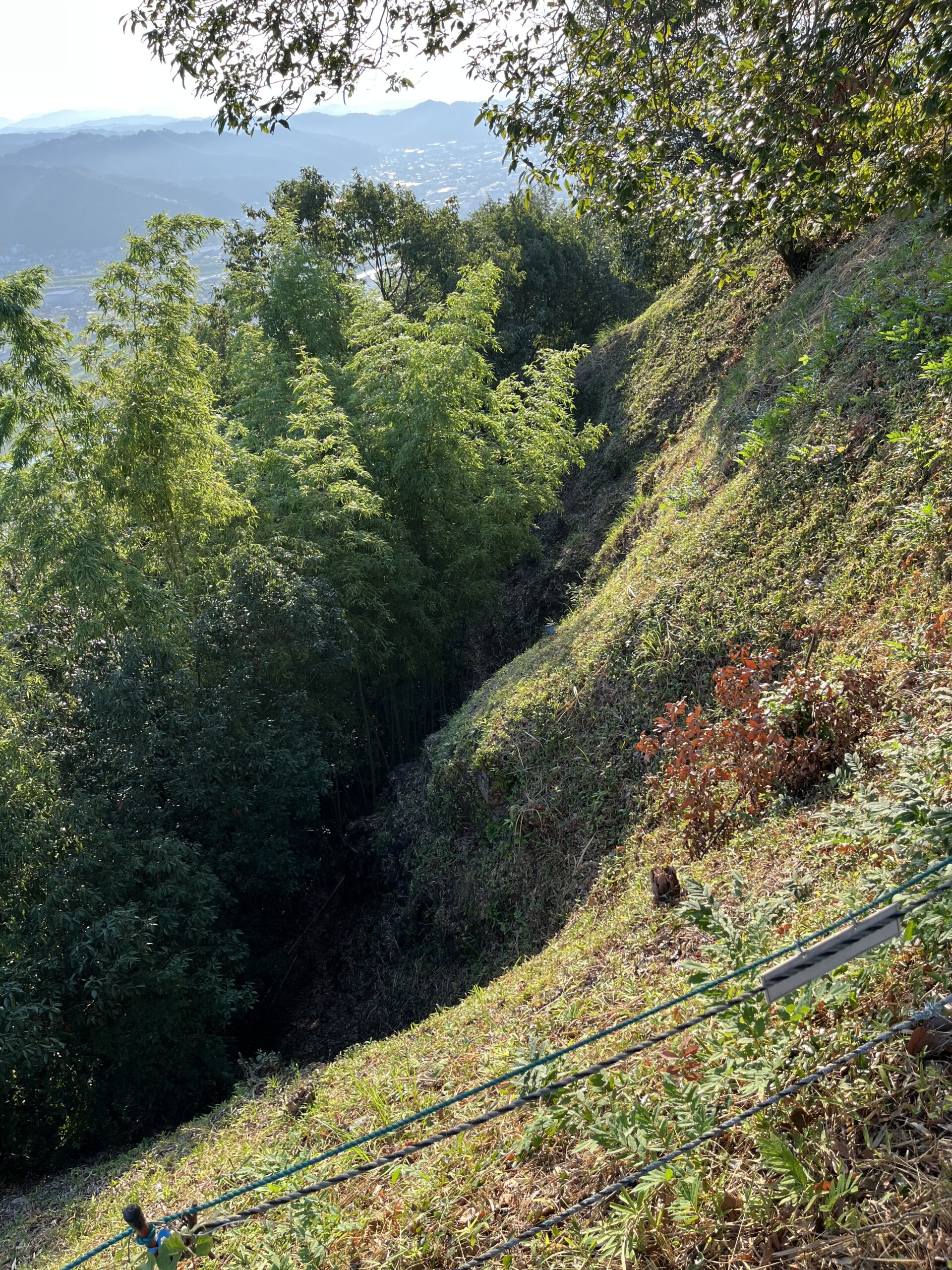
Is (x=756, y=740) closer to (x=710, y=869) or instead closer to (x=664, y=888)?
(x=710, y=869)

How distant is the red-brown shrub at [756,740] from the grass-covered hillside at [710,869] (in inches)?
0.6

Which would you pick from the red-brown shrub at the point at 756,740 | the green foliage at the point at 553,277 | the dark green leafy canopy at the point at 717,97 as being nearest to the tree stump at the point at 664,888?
the red-brown shrub at the point at 756,740

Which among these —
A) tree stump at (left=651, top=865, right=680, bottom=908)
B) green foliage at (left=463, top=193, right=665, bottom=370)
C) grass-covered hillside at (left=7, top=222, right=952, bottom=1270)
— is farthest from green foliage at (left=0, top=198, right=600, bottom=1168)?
green foliage at (left=463, top=193, right=665, bottom=370)

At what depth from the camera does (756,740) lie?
12.1 feet

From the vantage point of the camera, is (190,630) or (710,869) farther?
(190,630)

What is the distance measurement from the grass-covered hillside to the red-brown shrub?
16 mm

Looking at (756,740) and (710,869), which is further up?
(756,740)

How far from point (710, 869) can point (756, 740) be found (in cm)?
62

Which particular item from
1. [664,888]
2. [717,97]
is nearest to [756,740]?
[664,888]

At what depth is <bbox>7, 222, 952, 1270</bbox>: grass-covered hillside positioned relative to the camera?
1809 mm

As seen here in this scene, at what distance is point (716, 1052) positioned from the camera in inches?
84.7

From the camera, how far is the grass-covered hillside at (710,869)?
71.2 inches

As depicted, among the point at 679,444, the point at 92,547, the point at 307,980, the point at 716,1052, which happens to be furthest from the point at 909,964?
the point at 679,444

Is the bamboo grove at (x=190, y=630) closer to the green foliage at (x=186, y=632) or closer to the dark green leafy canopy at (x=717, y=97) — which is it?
the green foliage at (x=186, y=632)
